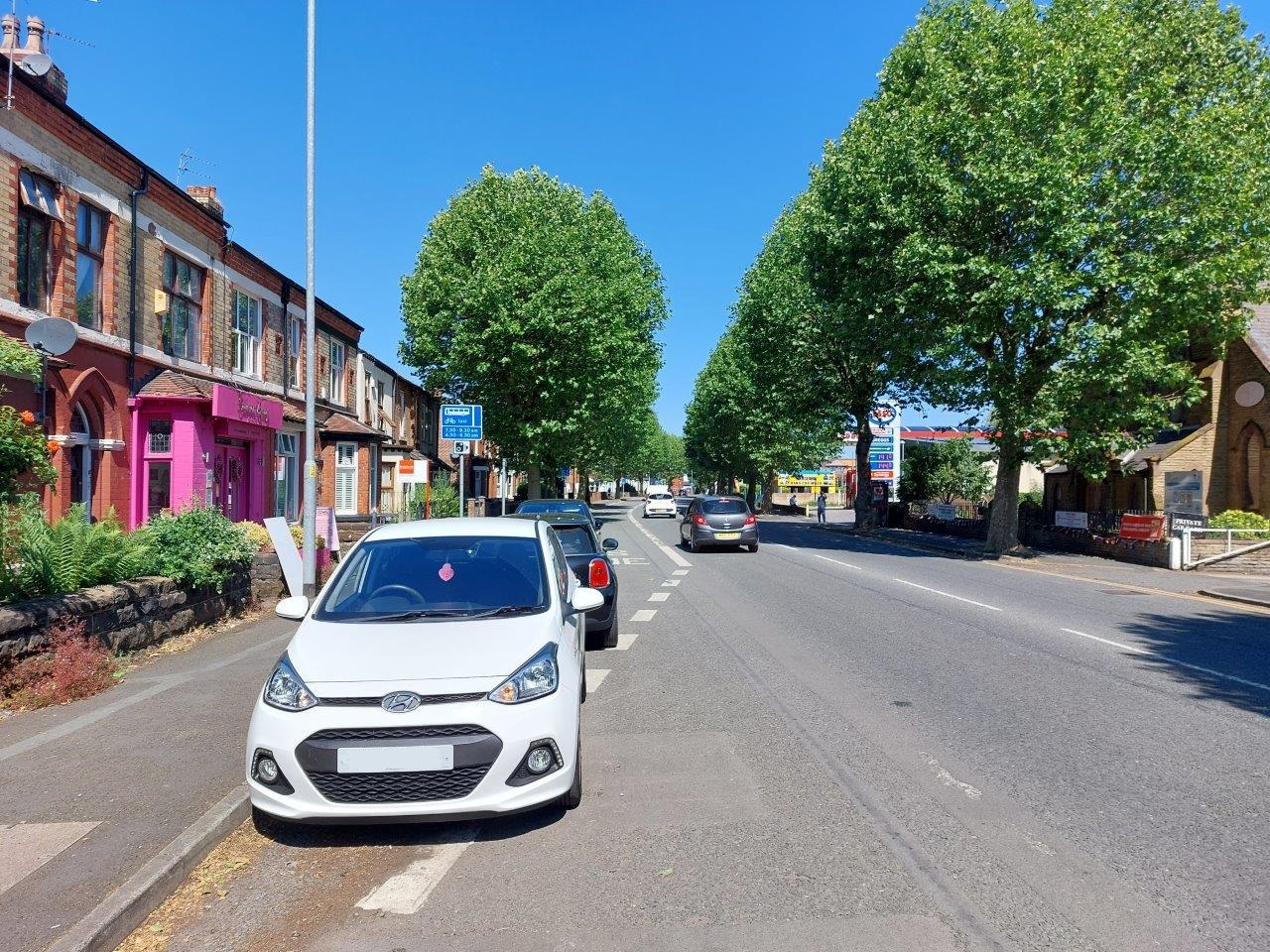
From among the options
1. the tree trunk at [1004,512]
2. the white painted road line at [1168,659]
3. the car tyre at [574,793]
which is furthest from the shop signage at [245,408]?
the tree trunk at [1004,512]

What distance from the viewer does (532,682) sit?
15.2 ft

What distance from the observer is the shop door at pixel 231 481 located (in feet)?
64.7

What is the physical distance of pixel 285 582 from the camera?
1336 cm

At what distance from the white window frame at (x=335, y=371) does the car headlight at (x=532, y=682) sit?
27.3 m

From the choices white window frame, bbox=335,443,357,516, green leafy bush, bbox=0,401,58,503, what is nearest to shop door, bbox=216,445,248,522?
white window frame, bbox=335,443,357,516

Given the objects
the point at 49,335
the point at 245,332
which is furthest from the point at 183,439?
the point at 49,335

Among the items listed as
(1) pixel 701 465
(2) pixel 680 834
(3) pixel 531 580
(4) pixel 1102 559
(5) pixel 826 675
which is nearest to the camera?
(2) pixel 680 834

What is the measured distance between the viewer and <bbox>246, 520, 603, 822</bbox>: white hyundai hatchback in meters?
4.34

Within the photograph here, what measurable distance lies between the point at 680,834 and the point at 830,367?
3812cm

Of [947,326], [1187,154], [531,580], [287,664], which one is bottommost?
[287,664]

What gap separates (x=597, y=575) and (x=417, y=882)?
19.3ft

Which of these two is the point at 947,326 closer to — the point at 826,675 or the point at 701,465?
the point at 826,675

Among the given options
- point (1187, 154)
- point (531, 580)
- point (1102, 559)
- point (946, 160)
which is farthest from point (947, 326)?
point (531, 580)

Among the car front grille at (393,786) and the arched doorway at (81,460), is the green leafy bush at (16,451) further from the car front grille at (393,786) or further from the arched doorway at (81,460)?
the arched doorway at (81,460)
